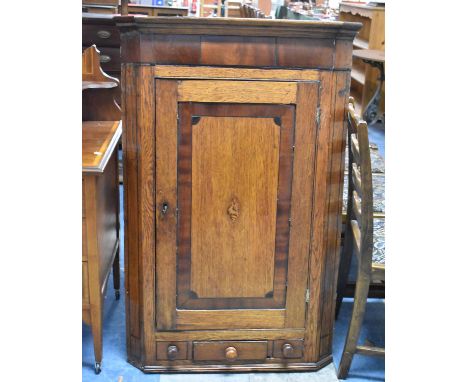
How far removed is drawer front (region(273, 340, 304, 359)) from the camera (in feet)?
7.18

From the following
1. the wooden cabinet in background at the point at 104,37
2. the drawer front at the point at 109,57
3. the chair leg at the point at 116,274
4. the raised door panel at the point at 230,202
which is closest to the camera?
the raised door panel at the point at 230,202

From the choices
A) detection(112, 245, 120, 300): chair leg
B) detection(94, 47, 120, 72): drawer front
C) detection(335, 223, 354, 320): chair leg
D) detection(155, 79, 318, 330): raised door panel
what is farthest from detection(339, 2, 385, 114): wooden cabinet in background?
detection(155, 79, 318, 330): raised door panel

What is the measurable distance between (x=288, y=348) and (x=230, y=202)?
0.60m

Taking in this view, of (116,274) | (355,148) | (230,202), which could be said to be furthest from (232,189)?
(116,274)

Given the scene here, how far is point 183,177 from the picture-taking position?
1.99 metres

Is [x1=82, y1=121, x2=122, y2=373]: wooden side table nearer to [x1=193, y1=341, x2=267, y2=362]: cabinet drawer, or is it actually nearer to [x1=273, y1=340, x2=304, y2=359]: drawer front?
[x1=193, y1=341, x2=267, y2=362]: cabinet drawer

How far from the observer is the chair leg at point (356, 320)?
2.10 meters

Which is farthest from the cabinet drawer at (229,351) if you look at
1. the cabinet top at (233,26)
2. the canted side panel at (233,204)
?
the cabinet top at (233,26)

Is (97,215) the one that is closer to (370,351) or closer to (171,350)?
(171,350)

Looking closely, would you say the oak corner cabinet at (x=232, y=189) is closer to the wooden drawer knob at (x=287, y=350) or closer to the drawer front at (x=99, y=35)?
the wooden drawer knob at (x=287, y=350)

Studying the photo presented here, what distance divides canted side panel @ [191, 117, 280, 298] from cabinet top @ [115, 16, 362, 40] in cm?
28

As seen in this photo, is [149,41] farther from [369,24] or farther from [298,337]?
[369,24]
